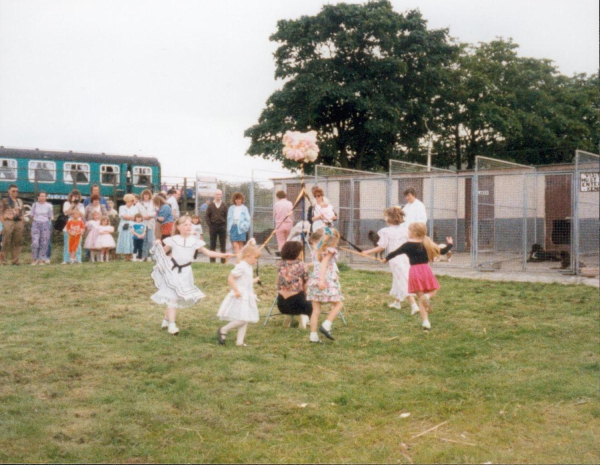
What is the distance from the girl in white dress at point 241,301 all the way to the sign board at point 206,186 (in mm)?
14252

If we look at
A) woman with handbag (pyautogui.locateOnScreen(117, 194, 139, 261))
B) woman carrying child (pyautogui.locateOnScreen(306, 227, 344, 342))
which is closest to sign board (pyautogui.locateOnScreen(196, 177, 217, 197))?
woman with handbag (pyautogui.locateOnScreen(117, 194, 139, 261))

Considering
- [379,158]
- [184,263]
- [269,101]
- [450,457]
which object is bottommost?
[450,457]

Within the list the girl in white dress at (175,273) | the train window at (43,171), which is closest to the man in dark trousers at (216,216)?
the girl in white dress at (175,273)

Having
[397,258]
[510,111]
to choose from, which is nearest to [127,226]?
[397,258]

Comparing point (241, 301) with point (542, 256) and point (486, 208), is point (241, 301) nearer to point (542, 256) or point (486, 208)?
point (486, 208)

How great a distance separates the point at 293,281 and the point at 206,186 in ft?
47.5

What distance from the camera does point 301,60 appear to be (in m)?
36.4

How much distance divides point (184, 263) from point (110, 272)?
6188mm

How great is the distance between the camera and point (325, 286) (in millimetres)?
8656

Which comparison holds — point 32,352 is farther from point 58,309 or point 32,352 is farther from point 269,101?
point 269,101

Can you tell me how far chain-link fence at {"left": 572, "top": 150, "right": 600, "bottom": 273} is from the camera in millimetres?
15953

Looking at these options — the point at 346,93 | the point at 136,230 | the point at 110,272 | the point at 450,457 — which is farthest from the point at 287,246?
the point at 346,93

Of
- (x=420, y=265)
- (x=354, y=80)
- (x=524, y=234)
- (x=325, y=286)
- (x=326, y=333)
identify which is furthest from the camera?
(x=354, y=80)

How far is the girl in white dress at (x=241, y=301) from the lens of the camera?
8141mm
